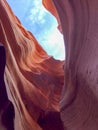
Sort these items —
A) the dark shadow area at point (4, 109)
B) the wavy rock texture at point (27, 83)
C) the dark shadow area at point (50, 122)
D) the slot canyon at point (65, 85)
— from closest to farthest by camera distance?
the dark shadow area at point (4, 109) → the slot canyon at point (65, 85) → the wavy rock texture at point (27, 83) → the dark shadow area at point (50, 122)

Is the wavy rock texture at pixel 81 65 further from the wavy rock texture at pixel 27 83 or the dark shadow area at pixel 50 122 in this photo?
the wavy rock texture at pixel 27 83

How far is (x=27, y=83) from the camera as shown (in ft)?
7.36

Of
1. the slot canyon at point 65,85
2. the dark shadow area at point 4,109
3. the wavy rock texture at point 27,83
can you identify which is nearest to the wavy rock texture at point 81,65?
the slot canyon at point 65,85

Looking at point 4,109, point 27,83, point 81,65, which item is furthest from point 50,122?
point 4,109

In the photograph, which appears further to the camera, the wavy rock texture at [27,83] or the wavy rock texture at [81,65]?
the wavy rock texture at [27,83]

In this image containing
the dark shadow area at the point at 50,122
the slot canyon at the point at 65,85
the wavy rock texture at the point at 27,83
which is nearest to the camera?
the slot canyon at the point at 65,85

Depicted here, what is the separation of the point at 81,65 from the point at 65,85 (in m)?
0.52

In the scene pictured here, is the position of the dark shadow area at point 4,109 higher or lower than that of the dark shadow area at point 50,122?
higher

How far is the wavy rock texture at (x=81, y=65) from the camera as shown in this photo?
1.34 meters

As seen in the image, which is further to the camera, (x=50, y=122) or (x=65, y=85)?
(x=65, y=85)

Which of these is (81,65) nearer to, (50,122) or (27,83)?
(50,122)

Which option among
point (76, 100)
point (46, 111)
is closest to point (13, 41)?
point (46, 111)

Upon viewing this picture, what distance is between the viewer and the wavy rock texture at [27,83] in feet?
5.63

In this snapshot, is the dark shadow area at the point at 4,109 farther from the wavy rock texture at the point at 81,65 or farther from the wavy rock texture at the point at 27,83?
the wavy rock texture at the point at 81,65
